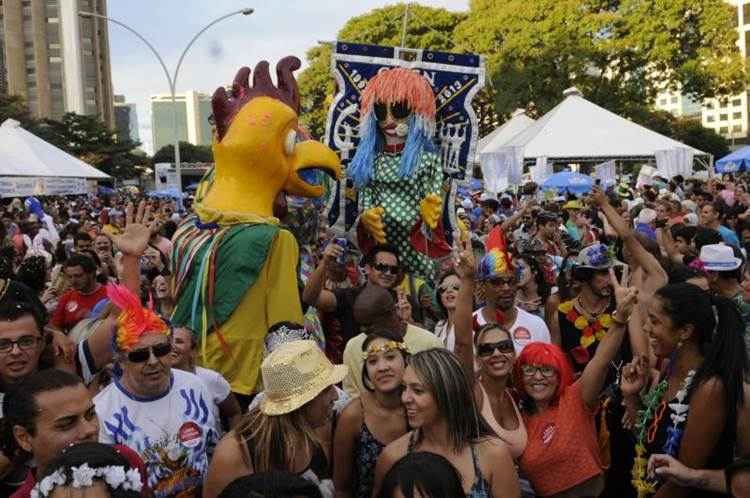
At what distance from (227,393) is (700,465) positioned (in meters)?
2.10

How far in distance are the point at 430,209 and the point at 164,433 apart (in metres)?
4.46

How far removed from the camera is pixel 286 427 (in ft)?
10.2

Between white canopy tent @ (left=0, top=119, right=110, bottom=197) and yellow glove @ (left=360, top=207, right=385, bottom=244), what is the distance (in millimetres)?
14607

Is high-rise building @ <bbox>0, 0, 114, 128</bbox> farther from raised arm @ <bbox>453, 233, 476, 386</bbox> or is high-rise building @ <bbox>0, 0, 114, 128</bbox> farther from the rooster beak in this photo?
raised arm @ <bbox>453, 233, 476, 386</bbox>

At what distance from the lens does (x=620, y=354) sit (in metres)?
4.59

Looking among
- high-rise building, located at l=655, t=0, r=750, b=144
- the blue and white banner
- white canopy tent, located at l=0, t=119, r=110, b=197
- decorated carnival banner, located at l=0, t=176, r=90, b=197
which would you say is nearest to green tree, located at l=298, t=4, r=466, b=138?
high-rise building, located at l=655, t=0, r=750, b=144

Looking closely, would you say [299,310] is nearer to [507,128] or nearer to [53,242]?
[53,242]

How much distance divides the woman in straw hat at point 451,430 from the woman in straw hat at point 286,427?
277mm

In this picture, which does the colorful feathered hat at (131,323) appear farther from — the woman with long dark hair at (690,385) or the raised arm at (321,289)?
the woman with long dark hair at (690,385)

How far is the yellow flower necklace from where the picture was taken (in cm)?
485

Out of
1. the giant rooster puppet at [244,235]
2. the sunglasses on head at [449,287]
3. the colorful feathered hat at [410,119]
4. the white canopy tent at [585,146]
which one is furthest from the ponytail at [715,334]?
the white canopy tent at [585,146]

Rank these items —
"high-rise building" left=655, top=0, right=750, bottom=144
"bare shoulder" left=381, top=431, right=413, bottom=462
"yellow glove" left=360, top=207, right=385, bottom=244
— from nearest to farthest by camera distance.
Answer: "bare shoulder" left=381, top=431, right=413, bottom=462 < "yellow glove" left=360, top=207, right=385, bottom=244 < "high-rise building" left=655, top=0, right=750, bottom=144

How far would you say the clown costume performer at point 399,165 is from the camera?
759 centimetres

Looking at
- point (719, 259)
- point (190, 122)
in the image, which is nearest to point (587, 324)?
point (719, 259)
